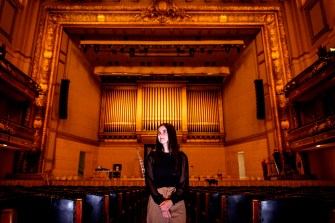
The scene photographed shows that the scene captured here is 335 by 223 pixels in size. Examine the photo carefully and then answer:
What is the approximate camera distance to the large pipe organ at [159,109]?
499 inches

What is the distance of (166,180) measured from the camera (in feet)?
7.15

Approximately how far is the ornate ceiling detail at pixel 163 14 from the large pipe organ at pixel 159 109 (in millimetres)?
4233

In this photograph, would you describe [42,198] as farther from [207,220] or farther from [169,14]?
[169,14]

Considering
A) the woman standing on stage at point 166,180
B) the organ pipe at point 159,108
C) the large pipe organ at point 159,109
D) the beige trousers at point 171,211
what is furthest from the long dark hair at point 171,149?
the organ pipe at point 159,108

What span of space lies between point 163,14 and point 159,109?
205 inches

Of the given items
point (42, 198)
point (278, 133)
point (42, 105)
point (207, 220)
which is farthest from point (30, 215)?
point (278, 133)

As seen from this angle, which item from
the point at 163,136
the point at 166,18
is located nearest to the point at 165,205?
the point at 163,136

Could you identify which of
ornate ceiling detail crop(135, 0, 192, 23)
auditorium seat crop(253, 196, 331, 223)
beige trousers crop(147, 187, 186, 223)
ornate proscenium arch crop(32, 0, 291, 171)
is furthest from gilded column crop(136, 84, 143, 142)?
auditorium seat crop(253, 196, 331, 223)

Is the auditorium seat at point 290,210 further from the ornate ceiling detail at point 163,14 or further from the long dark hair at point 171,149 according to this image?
the ornate ceiling detail at point 163,14

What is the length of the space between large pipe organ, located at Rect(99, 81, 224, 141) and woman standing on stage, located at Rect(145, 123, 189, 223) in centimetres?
1009

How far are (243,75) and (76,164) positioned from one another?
30.0ft

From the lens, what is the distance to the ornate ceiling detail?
32.6 feet

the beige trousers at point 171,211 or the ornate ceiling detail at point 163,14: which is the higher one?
the ornate ceiling detail at point 163,14

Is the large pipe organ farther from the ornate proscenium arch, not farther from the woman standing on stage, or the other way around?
the woman standing on stage
